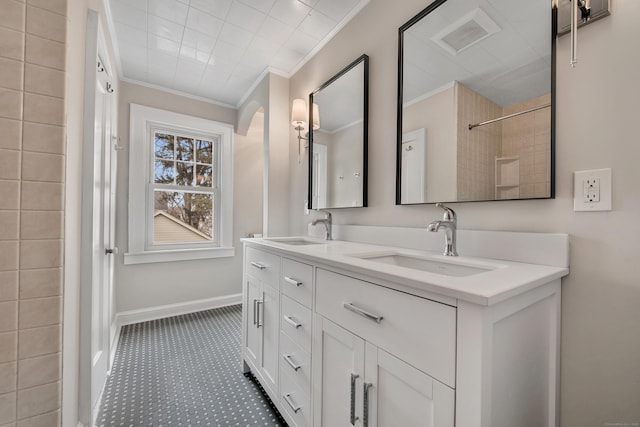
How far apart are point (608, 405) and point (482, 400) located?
612mm

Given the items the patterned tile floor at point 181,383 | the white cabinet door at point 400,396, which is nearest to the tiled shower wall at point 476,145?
the white cabinet door at point 400,396

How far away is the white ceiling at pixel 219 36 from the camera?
1755mm

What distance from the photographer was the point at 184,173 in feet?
10.1

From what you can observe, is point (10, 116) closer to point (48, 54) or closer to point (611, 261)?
point (48, 54)

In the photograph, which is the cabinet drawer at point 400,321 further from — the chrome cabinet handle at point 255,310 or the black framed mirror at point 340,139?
the black framed mirror at point 340,139

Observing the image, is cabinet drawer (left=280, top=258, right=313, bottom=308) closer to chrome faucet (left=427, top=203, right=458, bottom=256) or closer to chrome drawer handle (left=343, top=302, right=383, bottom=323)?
chrome drawer handle (left=343, top=302, right=383, bottom=323)

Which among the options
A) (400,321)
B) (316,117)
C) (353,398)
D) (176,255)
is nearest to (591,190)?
(400,321)

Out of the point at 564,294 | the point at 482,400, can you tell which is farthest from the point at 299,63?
the point at 482,400

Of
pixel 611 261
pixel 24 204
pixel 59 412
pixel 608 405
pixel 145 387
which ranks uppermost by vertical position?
pixel 24 204

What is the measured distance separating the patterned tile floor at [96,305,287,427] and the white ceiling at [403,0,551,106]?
1877 mm

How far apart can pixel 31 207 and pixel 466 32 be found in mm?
1825

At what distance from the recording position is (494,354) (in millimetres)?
616

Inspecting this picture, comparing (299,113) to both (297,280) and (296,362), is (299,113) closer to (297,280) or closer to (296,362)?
(297,280)

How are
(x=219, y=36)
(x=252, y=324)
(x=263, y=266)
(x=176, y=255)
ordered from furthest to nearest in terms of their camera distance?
(x=176, y=255) → (x=219, y=36) → (x=252, y=324) → (x=263, y=266)
